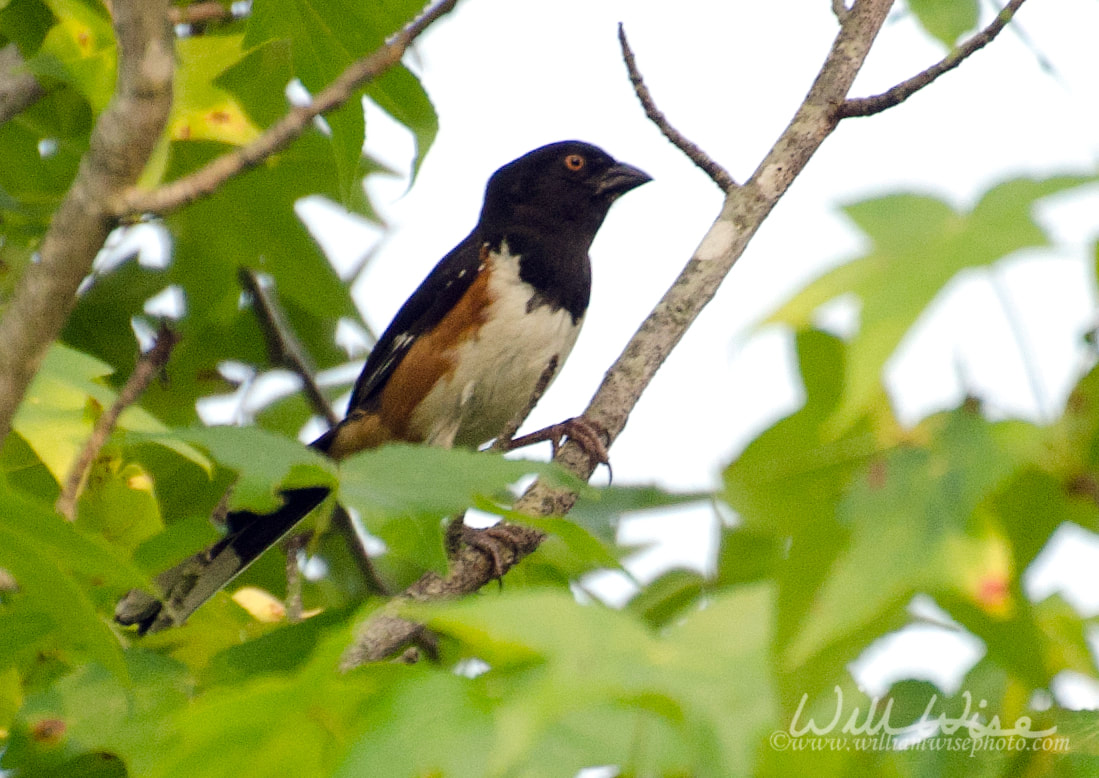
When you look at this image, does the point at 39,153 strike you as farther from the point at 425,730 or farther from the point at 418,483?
the point at 425,730

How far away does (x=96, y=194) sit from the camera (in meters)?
1.28

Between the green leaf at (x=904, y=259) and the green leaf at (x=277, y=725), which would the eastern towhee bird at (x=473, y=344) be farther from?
the green leaf at (x=904, y=259)

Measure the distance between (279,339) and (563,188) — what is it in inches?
50.2

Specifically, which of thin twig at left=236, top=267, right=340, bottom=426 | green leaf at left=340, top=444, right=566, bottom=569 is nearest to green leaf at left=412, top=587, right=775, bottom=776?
green leaf at left=340, top=444, right=566, bottom=569

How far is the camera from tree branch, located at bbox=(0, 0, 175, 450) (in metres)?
1.25

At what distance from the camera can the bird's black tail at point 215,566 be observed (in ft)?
8.27

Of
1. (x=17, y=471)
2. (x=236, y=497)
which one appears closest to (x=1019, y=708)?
(x=236, y=497)

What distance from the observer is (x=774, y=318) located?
981mm

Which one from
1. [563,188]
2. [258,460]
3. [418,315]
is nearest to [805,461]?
[258,460]

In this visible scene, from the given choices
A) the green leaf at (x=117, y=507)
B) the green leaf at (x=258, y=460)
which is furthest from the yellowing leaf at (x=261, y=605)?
the green leaf at (x=258, y=460)

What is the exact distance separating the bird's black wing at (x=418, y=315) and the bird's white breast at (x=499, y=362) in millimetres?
123

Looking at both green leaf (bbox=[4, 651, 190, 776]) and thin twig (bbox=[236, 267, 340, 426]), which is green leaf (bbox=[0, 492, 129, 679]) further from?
thin twig (bbox=[236, 267, 340, 426])

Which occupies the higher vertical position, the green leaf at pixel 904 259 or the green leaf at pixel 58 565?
the green leaf at pixel 904 259

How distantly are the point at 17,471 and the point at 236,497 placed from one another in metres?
1.24
